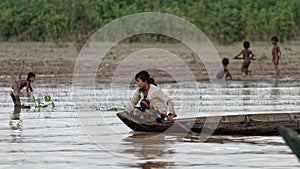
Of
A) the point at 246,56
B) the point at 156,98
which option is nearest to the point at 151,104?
the point at 156,98

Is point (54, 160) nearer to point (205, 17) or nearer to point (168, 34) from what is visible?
point (168, 34)

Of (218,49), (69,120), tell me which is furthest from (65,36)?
(69,120)

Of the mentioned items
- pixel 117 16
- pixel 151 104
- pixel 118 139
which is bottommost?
pixel 118 139

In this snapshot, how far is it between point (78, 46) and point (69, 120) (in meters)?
18.7

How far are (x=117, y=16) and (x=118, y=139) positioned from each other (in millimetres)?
25835

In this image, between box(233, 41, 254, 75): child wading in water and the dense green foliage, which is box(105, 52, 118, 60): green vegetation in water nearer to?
the dense green foliage

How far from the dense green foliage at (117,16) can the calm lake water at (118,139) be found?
1630 centimetres

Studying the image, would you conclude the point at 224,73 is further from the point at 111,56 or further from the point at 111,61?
the point at 111,56

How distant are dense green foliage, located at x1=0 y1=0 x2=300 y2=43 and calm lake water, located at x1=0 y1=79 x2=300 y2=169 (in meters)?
16.3

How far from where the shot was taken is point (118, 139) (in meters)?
12.3

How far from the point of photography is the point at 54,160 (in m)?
10.4

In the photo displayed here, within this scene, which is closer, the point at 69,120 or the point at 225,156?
the point at 225,156

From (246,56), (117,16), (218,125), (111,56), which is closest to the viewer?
(218,125)

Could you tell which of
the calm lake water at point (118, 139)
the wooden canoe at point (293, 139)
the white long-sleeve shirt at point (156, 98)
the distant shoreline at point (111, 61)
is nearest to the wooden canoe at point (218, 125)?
the calm lake water at point (118, 139)
